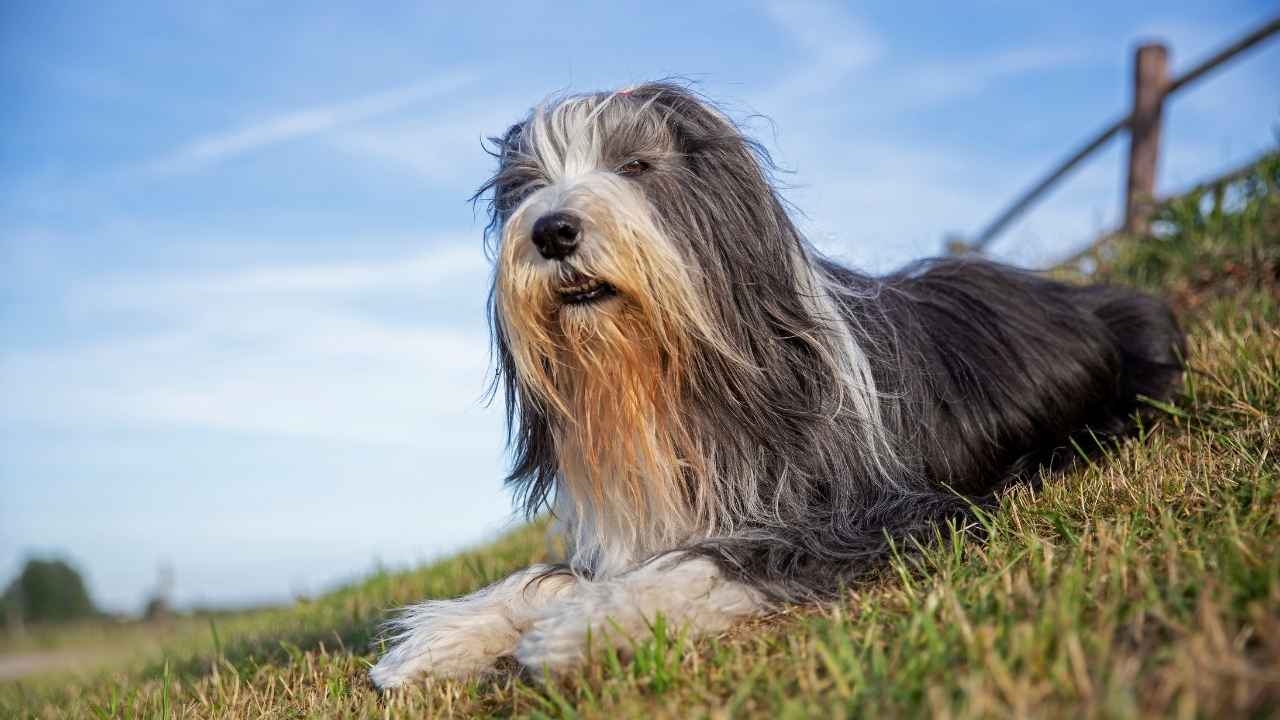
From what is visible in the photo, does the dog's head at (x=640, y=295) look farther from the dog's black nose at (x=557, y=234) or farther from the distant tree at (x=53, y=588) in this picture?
the distant tree at (x=53, y=588)

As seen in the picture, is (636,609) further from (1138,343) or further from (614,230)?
(1138,343)

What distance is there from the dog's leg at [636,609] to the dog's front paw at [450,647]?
0.36 meters

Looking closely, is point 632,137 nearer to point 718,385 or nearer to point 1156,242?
point 718,385

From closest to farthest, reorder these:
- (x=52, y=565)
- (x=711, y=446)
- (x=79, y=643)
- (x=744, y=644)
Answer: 1. (x=744, y=644)
2. (x=711, y=446)
3. (x=79, y=643)
4. (x=52, y=565)

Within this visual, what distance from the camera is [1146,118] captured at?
8883 millimetres

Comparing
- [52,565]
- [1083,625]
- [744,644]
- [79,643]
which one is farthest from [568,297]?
[52,565]

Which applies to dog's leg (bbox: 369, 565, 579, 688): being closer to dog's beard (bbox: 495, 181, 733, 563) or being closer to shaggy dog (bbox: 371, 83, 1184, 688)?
shaggy dog (bbox: 371, 83, 1184, 688)

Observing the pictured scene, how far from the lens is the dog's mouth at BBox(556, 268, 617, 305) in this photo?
2.94 meters

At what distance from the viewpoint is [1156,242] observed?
298 inches

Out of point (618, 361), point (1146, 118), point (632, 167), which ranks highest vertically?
point (1146, 118)

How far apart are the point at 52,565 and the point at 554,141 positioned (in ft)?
82.2

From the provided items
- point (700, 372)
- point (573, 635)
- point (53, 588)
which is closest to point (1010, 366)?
point (700, 372)

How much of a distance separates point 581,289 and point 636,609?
0.91 meters

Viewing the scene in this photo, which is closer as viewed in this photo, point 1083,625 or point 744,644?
point 1083,625
